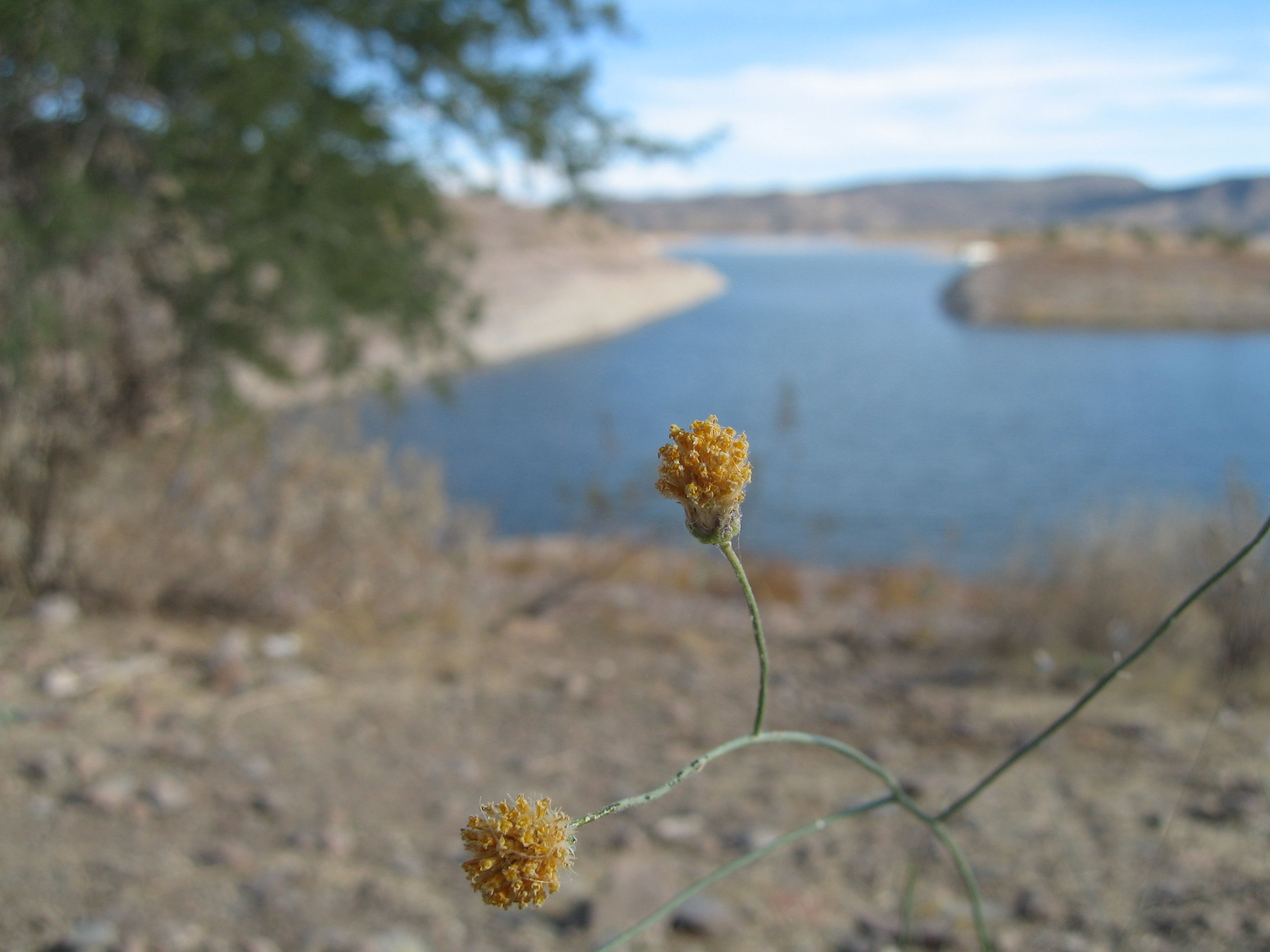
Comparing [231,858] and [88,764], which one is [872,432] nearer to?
[88,764]

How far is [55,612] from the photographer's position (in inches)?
175

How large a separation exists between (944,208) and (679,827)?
172 m

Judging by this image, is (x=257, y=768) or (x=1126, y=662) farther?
(x=257, y=768)

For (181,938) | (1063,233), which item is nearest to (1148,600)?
(181,938)

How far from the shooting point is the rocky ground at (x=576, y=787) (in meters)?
2.52

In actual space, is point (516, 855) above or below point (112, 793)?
above

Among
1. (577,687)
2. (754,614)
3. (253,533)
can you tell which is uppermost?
(754,614)

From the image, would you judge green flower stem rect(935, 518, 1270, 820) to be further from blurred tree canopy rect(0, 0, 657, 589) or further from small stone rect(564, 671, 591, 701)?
blurred tree canopy rect(0, 0, 657, 589)

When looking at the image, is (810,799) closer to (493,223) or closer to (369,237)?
(369,237)

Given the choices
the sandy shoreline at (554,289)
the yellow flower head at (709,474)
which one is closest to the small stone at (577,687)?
the yellow flower head at (709,474)

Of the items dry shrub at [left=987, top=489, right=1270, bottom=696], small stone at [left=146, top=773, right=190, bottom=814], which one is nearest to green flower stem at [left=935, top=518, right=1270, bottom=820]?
small stone at [left=146, top=773, right=190, bottom=814]

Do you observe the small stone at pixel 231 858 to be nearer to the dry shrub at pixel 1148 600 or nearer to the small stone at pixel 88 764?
the small stone at pixel 88 764

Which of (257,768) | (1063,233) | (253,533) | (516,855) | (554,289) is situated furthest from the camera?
(1063,233)

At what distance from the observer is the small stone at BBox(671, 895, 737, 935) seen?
8.28 feet
